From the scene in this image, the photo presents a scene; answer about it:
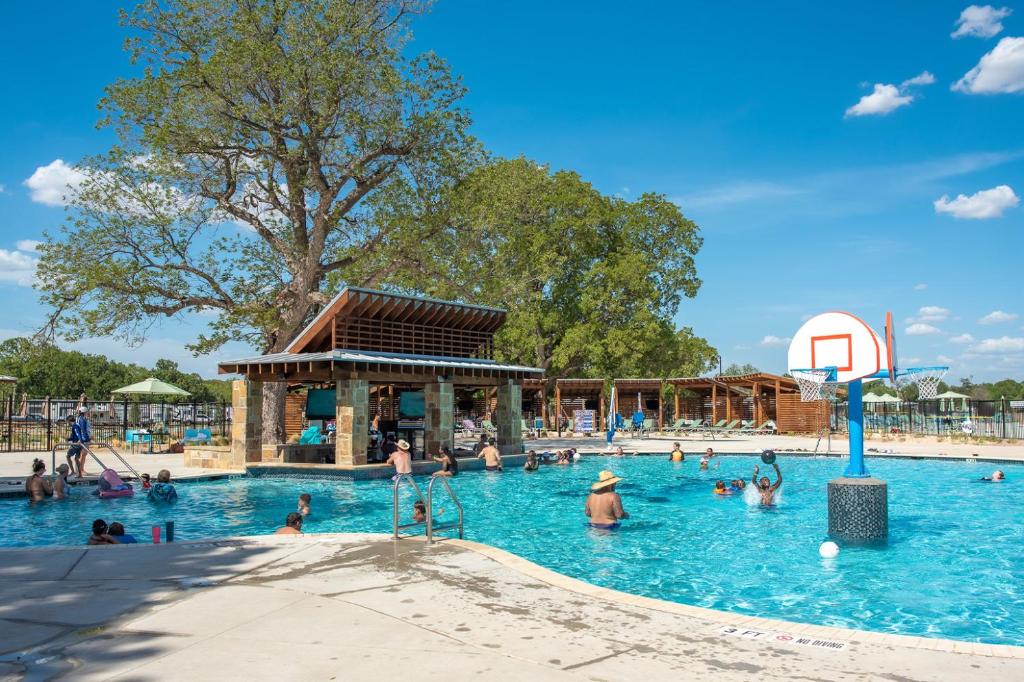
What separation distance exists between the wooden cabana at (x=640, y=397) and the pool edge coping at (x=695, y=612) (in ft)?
104

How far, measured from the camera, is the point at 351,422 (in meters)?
20.9

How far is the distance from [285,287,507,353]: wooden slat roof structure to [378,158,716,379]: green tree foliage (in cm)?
769

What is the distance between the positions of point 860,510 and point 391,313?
16.1 meters

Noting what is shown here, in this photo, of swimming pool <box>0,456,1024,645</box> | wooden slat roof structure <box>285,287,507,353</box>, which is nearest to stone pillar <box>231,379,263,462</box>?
swimming pool <box>0,456,1024,645</box>

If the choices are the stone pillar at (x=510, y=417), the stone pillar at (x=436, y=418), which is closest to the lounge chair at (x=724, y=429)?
the stone pillar at (x=510, y=417)

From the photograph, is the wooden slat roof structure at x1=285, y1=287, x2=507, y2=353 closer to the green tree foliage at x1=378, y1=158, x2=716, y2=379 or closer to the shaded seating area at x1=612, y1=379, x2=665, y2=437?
the green tree foliage at x1=378, y1=158, x2=716, y2=379

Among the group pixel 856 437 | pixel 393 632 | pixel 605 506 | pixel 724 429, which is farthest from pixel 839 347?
pixel 724 429

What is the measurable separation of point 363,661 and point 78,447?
1664 centimetres

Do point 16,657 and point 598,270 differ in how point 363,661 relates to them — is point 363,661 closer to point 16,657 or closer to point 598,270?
point 16,657

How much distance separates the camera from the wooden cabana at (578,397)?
40.9 meters

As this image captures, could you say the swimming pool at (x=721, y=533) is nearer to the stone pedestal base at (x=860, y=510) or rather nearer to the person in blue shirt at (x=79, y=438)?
the stone pedestal base at (x=860, y=510)

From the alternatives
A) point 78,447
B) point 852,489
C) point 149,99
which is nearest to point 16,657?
point 852,489

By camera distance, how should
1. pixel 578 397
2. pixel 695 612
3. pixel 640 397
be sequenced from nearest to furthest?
pixel 695 612
pixel 640 397
pixel 578 397

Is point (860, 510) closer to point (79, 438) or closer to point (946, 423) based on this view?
point (79, 438)
